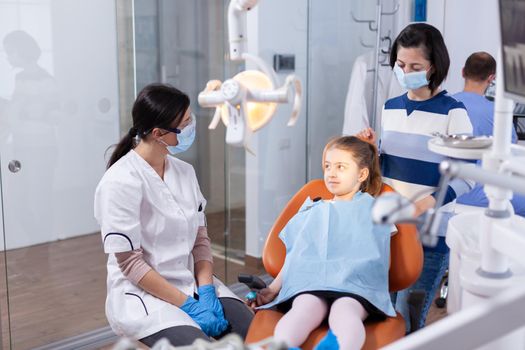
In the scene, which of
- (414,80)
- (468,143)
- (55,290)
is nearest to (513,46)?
(468,143)

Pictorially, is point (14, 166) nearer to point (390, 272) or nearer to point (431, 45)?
point (390, 272)

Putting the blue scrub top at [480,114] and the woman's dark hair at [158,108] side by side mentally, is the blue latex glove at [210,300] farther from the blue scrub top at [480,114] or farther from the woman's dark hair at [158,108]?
the blue scrub top at [480,114]

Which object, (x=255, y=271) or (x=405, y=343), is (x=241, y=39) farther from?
(x=255, y=271)

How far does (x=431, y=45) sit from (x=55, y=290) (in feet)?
6.09

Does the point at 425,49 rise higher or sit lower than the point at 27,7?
lower

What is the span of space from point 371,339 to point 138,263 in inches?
28.2

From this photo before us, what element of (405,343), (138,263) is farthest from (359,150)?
(405,343)

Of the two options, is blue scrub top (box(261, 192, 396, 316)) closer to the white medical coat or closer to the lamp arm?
the white medical coat

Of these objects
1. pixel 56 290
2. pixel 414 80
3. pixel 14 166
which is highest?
pixel 414 80

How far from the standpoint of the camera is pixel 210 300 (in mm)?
1975

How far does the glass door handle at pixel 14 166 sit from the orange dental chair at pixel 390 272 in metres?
1.12

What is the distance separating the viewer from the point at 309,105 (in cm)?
374

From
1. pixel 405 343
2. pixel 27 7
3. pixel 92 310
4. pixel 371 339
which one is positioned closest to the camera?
pixel 405 343

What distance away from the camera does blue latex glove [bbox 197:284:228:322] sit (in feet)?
6.40
